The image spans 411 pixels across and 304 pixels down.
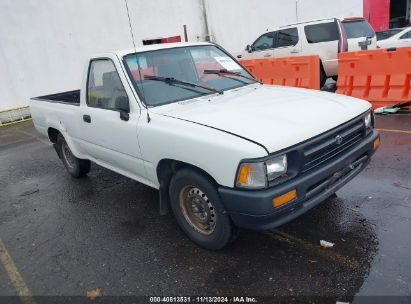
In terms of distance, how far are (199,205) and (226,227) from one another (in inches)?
15.1

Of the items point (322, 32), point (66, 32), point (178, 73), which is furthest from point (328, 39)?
point (66, 32)

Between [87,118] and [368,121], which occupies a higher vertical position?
[87,118]

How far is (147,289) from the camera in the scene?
3.06 meters

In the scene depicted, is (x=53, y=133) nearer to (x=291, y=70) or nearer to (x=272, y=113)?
(x=272, y=113)

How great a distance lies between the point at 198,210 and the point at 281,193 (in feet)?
3.09

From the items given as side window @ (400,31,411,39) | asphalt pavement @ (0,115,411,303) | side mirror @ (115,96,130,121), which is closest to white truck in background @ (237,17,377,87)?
side window @ (400,31,411,39)

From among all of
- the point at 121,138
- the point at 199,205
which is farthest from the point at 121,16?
the point at 199,205

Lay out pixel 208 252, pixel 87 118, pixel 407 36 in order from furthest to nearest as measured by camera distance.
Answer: pixel 407 36 < pixel 87 118 < pixel 208 252

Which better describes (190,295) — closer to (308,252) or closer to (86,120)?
(308,252)

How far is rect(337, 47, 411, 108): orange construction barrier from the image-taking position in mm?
7195

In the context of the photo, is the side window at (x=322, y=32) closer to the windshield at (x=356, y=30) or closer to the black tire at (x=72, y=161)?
the windshield at (x=356, y=30)

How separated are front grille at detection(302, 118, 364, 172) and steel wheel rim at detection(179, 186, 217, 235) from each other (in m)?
0.91

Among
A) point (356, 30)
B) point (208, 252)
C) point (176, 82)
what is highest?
point (176, 82)

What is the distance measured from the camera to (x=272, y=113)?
3223mm
